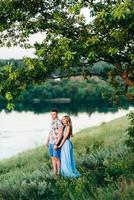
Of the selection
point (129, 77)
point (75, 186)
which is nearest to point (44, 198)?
point (75, 186)

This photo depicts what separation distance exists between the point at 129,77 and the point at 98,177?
120 inches

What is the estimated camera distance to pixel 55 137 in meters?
16.5

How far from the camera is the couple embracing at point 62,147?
1617 centimetres

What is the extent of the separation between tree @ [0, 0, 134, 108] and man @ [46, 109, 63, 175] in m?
1.63

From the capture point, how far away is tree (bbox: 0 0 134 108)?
12781 mm

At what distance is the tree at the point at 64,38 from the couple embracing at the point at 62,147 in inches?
71.0

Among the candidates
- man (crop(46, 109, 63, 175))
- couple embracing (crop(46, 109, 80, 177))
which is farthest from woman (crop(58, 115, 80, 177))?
man (crop(46, 109, 63, 175))

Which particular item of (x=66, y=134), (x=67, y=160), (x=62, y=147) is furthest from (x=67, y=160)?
(x=66, y=134)

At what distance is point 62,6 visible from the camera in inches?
571

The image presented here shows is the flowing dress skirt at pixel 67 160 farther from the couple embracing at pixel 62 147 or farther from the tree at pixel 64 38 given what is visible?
the tree at pixel 64 38

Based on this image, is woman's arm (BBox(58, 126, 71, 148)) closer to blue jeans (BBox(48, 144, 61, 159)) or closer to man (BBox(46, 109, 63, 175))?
man (BBox(46, 109, 63, 175))

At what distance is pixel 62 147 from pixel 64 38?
5019 mm

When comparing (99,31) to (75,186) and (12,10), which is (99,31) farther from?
(75,186)

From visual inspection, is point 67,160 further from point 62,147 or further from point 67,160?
point 62,147
